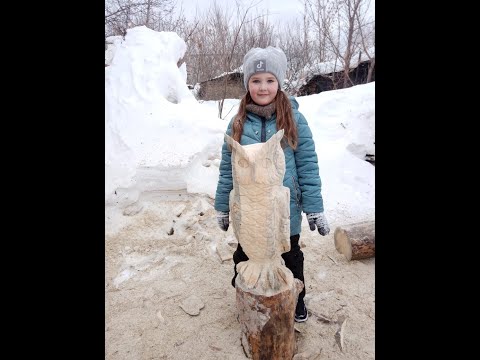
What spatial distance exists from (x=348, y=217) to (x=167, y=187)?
1948 millimetres

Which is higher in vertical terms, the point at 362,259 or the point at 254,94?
the point at 254,94

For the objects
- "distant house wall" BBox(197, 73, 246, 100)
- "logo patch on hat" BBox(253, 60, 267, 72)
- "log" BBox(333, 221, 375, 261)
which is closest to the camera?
"logo patch on hat" BBox(253, 60, 267, 72)

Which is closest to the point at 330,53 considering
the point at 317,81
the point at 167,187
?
the point at 317,81

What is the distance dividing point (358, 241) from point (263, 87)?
1651 mm

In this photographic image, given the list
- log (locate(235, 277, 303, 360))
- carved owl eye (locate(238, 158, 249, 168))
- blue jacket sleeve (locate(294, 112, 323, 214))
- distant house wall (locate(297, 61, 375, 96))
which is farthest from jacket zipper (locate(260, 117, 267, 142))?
distant house wall (locate(297, 61, 375, 96))

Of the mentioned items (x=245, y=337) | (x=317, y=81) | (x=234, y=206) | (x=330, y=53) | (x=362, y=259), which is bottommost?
(x=245, y=337)

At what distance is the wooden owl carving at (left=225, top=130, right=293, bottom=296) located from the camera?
161cm

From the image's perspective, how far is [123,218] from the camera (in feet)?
10.9

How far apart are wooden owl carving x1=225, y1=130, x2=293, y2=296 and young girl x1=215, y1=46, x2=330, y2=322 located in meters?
0.20

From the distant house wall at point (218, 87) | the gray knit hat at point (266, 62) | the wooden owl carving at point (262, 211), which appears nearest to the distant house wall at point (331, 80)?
the distant house wall at point (218, 87)

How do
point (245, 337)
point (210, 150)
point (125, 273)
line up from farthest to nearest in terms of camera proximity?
point (210, 150), point (125, 273), point (245, 337)

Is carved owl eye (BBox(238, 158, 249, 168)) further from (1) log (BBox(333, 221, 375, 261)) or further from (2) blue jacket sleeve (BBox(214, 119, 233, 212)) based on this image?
(1) log (BBox(333, 221, 375, 261))

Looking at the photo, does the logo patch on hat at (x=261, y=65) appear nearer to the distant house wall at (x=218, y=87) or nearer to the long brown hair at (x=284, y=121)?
the long brown hair at (x=284, y=121)

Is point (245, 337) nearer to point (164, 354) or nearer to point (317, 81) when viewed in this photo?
point (164, 354)
